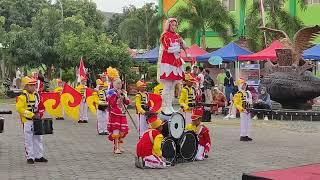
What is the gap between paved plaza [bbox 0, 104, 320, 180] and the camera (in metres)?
9.45

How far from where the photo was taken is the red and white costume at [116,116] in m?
11.5

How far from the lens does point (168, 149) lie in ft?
33.3

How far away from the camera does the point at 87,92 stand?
18.3m

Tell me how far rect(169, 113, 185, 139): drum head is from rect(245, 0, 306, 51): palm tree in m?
21.3

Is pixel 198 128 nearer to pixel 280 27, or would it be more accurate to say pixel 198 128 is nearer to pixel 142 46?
pixel 280 27

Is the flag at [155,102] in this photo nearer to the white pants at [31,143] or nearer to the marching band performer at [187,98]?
the marching band performer at [187,98]

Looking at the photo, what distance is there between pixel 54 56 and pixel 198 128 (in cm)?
2489

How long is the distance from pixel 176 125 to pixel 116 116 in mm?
1651

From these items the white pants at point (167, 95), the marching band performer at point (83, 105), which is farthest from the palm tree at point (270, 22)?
the white pants at point (167, 95)

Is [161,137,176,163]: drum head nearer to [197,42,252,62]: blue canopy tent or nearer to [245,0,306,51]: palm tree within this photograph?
[197,42,252,62]: blue canopy tent

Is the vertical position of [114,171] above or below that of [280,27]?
below

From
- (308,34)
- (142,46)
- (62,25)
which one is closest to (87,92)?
(308,34)

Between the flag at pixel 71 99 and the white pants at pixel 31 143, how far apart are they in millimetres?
7215

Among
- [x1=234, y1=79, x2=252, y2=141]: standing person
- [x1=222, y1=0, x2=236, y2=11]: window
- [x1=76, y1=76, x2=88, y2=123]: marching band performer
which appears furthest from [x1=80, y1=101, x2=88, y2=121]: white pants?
[x1=222, y1=0, x2=236, y2=11]: window
